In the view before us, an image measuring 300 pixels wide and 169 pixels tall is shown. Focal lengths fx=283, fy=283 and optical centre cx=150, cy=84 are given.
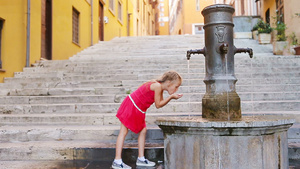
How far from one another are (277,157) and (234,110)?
0.69 meters

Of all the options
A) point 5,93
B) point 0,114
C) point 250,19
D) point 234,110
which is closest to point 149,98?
point 234,110

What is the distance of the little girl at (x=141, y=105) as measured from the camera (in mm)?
3035

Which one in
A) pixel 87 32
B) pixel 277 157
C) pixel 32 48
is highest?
pixel 87 32

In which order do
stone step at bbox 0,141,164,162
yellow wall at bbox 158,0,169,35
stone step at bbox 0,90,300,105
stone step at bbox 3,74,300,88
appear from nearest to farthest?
stone step at bbox 0,141,164,162 → stone step at bbox 0,90,300,105 → stone step at bbox 3,74,300,88 → yellow wall at bbox 158,0,169,35

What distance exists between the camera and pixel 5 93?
19.6 feet

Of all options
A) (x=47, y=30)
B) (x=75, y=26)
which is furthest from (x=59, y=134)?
(x=75, y=26)

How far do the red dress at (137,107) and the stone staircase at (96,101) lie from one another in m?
0.46

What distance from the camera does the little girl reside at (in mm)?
3035

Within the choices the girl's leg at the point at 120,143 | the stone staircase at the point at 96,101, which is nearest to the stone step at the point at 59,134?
the stone staircase at the point at 96,101

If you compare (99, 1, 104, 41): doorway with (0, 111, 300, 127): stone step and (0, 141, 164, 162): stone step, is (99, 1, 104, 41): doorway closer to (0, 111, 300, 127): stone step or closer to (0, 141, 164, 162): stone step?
(0, 111, 300, 127): stone step

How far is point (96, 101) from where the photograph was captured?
550cm

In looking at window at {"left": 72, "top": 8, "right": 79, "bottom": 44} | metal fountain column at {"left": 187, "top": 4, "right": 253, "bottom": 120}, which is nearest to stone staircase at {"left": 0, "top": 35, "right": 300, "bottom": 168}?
metal fountain column at {"left": 187, "top": 4, "right": 253, "bottom": 120}

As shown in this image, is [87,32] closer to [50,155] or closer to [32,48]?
[32,48]

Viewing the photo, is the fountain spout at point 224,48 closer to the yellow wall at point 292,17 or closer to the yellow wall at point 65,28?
the yellow wall at point 65,28
